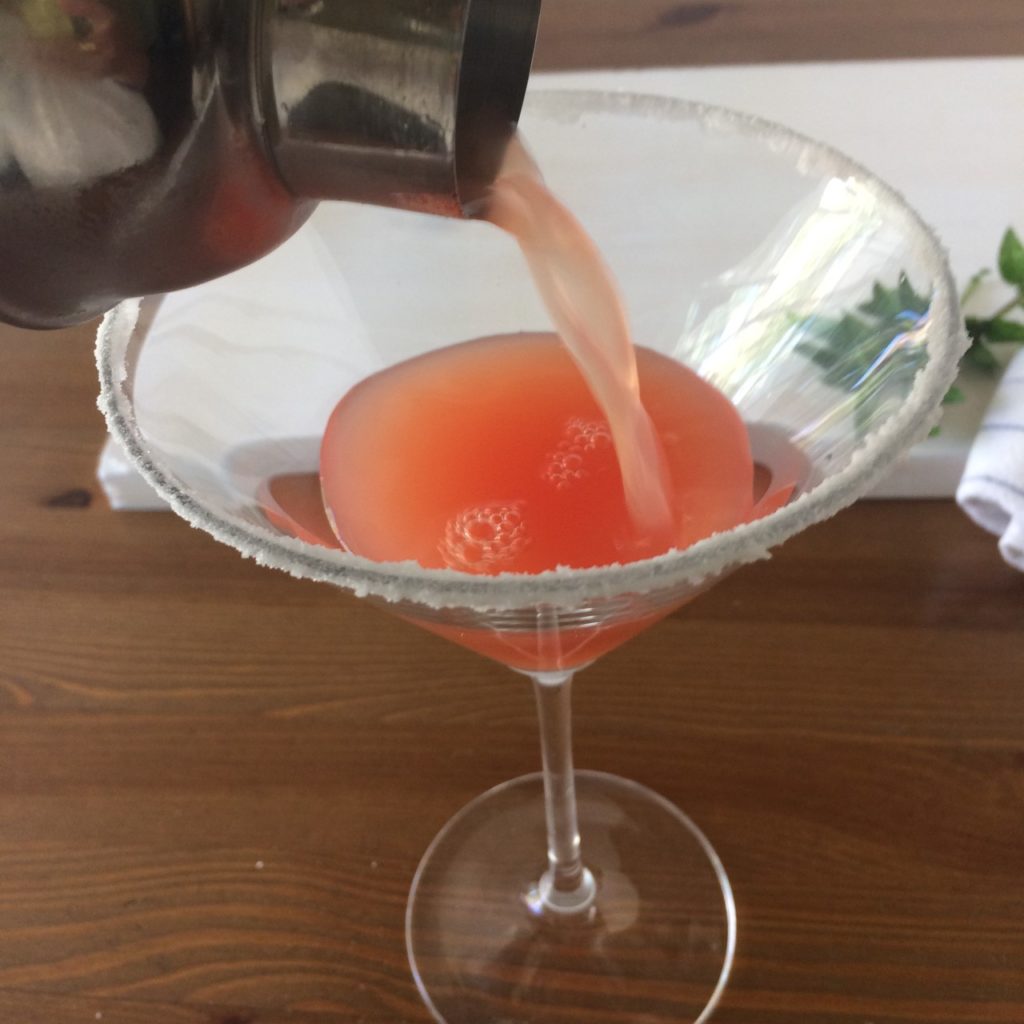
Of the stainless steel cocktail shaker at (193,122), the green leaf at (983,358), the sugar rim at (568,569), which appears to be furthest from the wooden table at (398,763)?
the stainless steel cocktail shaker at (193,122)

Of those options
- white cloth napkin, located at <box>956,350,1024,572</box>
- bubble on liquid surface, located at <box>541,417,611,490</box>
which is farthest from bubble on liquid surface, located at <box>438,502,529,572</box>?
white cloth napkin, located at <box>956,350,1024,572</box>

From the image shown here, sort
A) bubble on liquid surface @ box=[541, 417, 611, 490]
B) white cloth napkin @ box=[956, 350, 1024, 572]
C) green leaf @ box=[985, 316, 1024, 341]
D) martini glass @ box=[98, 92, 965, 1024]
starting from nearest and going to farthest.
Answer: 1. martini glass @ box=[98, 92, 965, 1024]
2. bubble on liquid surface @ box=[541, 417, 611, 490]
3. white cloth napkin @ box=[956, 350, 1024, 572]
4. green leaf @ box=[985, 316, 1024, 341]

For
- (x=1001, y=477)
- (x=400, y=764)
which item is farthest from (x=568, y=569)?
(x=1001, y=477)

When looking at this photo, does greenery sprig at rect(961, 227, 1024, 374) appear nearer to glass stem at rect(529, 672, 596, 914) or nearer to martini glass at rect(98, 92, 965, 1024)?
martini glass at rect(98, 92, 965, 1024)

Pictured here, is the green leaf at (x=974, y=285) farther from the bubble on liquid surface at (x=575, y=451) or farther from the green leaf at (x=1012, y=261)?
the bubble on liquid surface at (x=575, y=451)

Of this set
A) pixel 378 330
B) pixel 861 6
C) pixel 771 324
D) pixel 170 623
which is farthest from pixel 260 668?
pixel 861 6

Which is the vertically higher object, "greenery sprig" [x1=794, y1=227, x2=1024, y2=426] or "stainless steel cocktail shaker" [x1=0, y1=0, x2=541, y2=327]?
"stainless steel cocktail shaker" [x1=0, y1=0, x2=541, y2=327]

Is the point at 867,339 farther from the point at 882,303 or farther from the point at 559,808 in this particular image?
the point at 559,808
